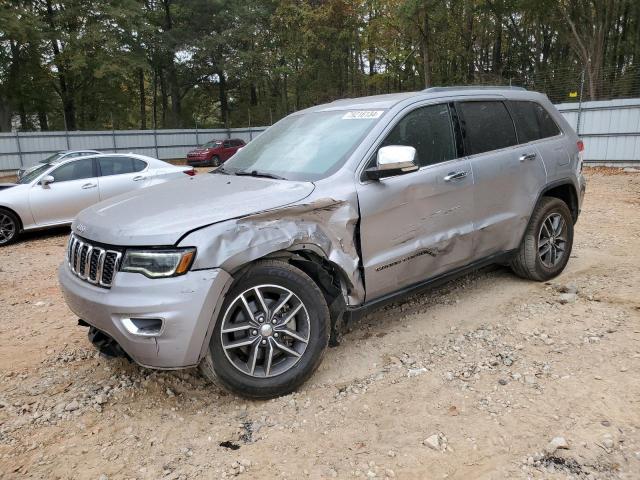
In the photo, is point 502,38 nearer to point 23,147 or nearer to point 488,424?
point 23,147

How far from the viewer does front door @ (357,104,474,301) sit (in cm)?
331

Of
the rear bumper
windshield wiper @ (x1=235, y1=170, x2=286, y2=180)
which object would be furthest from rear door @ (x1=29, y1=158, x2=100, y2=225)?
the rear bumper

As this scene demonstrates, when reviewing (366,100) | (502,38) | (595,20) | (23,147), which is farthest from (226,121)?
(366,100)

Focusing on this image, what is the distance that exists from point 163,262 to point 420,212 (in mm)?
1852

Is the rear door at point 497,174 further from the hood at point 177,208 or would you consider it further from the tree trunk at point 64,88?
the tree trunk at point 64,88

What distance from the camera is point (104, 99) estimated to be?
3444cm

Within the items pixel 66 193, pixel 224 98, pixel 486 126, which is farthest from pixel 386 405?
pixel 224 98

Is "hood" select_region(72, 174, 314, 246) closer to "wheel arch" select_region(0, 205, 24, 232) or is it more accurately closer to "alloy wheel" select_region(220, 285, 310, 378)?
"alloy wheel" select_region(220, 285, 310, 378)

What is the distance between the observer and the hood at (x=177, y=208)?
268 centimetres

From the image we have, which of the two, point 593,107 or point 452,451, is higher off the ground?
point 593,107

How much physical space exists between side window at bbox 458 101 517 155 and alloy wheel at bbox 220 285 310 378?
2.03 metres

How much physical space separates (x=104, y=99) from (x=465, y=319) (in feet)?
118

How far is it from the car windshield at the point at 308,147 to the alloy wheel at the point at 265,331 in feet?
2.81

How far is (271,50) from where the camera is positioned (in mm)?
35938
